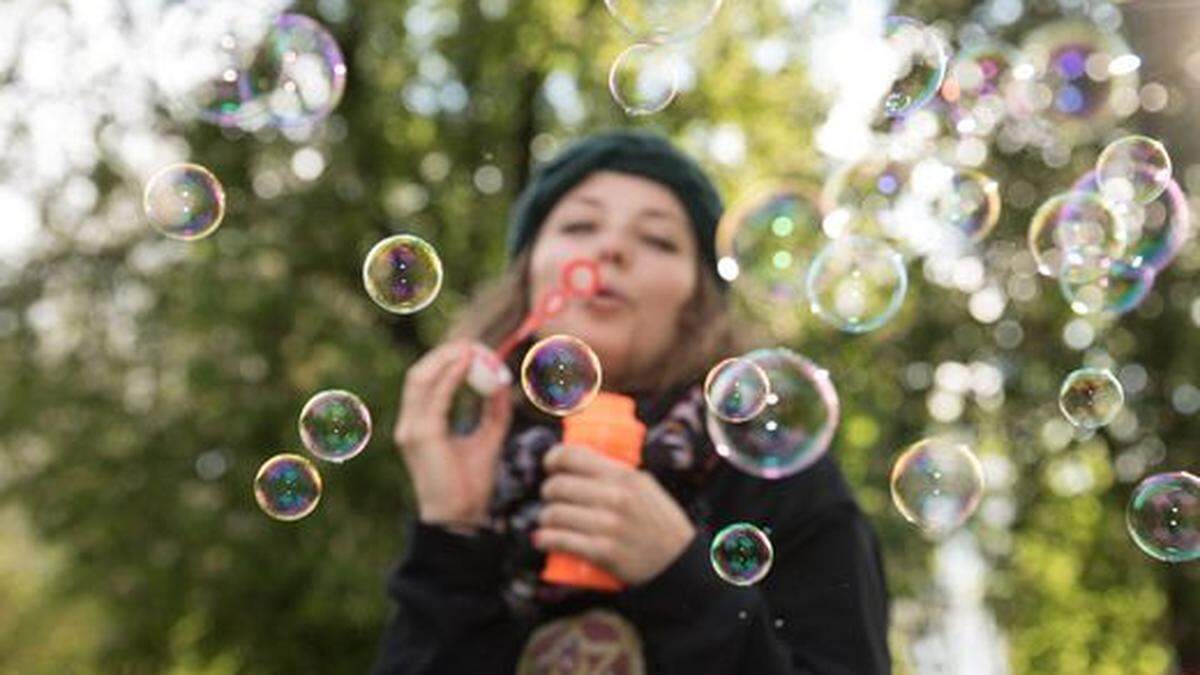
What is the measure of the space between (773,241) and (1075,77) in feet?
3.60

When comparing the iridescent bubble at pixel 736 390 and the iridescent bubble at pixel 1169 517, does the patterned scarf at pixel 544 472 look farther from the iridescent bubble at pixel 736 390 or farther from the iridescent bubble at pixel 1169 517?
the iridescent bubble at pixel 1169 517

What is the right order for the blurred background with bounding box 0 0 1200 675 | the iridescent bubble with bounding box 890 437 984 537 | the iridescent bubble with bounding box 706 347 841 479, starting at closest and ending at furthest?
1. the iridescent bubble with bounding box 706 347 841 479
2. the iridescent bubble with bounding box 890 437 984 537
3. the blurred background with bounding box 0 0 1200 675

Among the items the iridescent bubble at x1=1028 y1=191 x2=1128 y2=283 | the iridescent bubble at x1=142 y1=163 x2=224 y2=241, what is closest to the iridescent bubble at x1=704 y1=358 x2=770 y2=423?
the iridescent bubble at x1=1028 y1=191 x2=1128 y2=283

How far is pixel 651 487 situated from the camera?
264 centimetres

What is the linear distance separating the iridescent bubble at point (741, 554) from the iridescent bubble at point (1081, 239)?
1.72 m

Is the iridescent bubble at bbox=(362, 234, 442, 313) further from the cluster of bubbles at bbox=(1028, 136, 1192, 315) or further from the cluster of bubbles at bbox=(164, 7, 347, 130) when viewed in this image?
the cluster of bubbles at bbox=(1028, 136, 1192, 315)

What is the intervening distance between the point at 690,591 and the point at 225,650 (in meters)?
9.22

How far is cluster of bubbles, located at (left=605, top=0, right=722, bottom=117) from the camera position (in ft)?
14.2

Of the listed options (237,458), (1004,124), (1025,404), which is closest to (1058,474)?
(1025,404)

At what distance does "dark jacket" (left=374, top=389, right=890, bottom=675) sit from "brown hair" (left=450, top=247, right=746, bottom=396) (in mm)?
105

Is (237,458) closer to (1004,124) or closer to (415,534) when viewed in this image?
(1004,124)

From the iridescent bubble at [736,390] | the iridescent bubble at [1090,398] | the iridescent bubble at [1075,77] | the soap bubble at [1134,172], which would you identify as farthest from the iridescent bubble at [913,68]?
the iridescent bubble at [736,390]

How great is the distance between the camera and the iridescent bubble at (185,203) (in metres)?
4.55

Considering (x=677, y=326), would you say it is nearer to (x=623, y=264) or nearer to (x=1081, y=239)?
(x=623, y=264)
